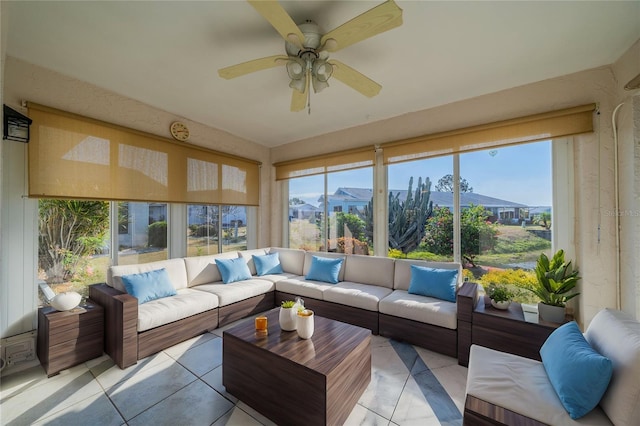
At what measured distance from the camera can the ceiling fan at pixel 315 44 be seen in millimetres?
1404

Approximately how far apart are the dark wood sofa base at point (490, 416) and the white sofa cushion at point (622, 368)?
32 cm

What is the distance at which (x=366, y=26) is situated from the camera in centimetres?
152

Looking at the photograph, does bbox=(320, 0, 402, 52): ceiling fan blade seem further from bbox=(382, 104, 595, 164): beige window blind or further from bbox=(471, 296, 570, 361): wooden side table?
bbox=(471, 296, 570, 361): wooden side table

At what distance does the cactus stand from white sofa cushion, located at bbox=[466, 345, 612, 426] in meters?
1.98

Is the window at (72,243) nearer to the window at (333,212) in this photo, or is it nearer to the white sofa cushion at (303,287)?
the white sofa cushion at (303,287)

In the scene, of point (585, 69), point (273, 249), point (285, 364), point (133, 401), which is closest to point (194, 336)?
point (133, 401)

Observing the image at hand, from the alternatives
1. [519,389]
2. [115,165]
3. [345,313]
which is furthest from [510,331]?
[115,165]

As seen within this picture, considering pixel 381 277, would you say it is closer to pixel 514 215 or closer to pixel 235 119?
pixel 514 215

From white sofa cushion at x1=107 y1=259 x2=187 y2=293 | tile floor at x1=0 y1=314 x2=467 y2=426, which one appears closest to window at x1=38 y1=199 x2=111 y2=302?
white sofa cushion at x1=107 y1=259 x2=187 y2=293

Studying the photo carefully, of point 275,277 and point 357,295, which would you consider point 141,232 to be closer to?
point 275,277

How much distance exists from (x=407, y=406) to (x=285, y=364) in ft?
3.08

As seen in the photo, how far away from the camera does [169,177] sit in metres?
3.40

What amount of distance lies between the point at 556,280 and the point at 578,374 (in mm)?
1526

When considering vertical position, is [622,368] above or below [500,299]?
above
